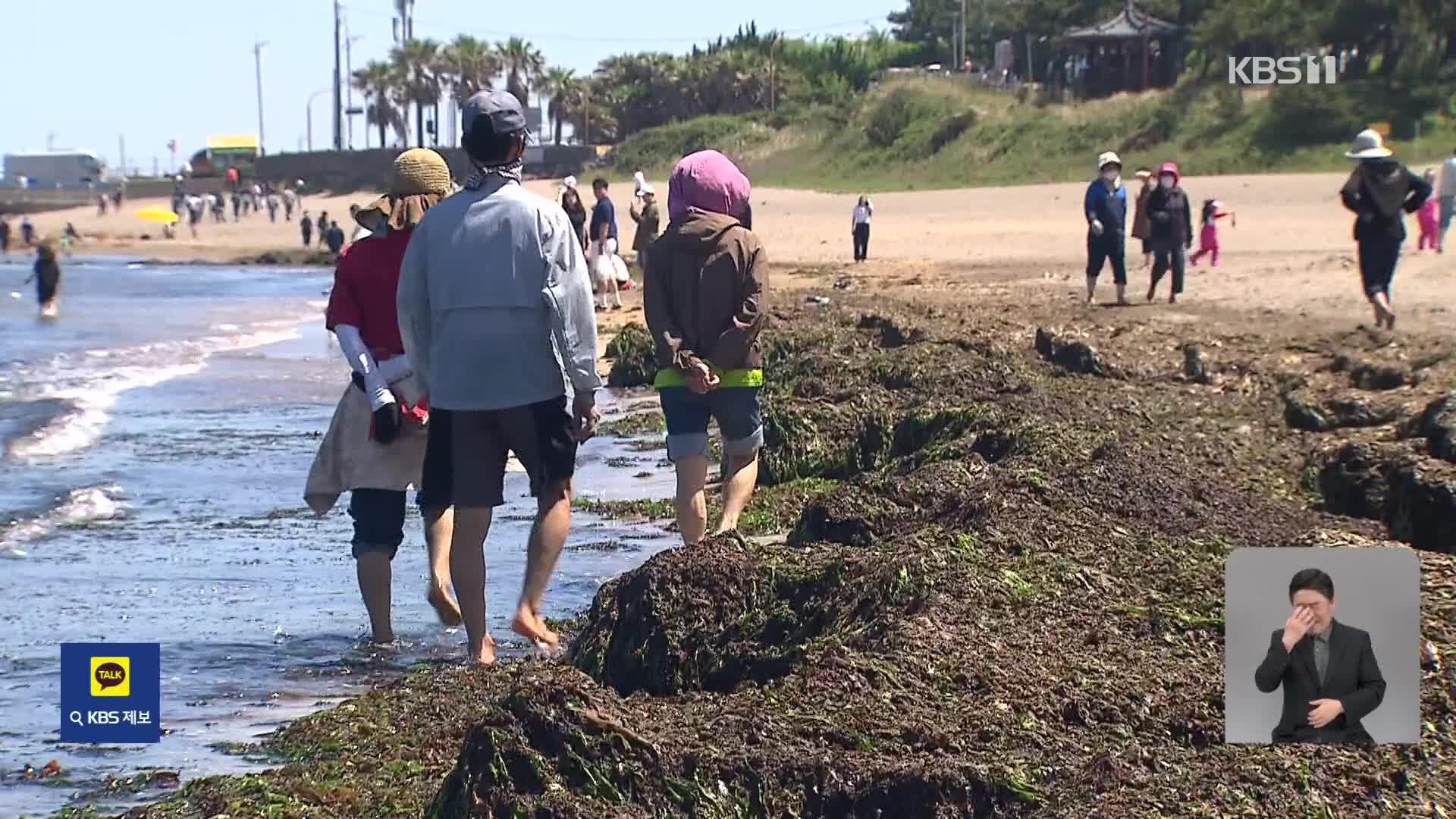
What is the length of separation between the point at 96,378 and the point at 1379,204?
44.0ft

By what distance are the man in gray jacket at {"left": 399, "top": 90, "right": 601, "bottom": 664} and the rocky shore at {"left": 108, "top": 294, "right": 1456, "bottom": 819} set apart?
0.54 m

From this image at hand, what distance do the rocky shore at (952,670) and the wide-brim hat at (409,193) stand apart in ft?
4.72

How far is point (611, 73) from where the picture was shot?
318ft

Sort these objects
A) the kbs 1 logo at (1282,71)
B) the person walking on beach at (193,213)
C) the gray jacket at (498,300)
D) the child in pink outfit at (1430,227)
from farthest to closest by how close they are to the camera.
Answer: the person walking on beach at (193,213) < the kbs 1 logo at (1282,71) < the child in pink outfit at (1430,227) < the gray jacket at (498,300)

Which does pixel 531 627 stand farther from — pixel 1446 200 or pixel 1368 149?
pixel 1446 200

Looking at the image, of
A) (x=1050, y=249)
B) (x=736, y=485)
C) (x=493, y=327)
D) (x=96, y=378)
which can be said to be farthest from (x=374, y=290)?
(x=1050, y=249)

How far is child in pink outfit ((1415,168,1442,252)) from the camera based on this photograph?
22297 mm

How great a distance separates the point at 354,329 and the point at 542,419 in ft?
2.57

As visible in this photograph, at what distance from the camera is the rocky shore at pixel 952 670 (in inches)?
144

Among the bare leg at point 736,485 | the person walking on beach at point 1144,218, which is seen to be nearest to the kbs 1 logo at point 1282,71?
the person walking on beach at point 1144,218

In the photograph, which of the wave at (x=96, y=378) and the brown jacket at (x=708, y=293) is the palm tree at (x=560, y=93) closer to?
the wave at (x=96, y=378)

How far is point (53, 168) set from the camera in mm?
119938

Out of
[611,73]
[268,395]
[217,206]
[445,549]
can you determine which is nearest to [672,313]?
[445,549]

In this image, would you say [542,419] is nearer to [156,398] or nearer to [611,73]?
[156,398]
